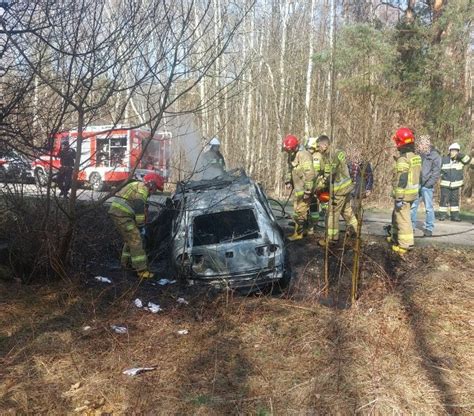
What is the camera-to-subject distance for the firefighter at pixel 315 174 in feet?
26.9

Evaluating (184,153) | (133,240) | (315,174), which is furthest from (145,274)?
(184,153)

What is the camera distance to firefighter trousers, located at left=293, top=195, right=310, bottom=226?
826cm

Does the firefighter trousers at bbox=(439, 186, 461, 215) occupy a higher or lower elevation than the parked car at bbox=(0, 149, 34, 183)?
lower

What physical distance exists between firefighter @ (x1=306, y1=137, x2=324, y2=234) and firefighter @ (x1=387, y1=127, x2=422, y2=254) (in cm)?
134

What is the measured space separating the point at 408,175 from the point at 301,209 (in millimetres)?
1831

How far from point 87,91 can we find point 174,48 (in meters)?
0.98

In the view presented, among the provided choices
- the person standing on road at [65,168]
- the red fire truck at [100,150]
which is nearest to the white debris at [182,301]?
the red fire truck at [100,150]

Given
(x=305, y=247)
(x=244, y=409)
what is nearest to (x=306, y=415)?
(x=244, y=409)

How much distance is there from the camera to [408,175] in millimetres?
7348

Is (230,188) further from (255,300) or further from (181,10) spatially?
(181,10)

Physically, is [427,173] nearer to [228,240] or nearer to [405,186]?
[405,186]

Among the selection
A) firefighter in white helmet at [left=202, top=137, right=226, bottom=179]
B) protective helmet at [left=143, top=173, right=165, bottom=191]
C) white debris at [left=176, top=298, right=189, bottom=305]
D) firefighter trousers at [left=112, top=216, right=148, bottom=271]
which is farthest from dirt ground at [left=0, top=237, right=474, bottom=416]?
A: firefighter in white helmet at [left=202, top=137, right=226, bottom=179]

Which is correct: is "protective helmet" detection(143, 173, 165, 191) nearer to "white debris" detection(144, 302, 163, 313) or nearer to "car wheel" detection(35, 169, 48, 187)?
"car wheel" detection(35, 169, 48, 187)

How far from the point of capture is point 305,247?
822cm
